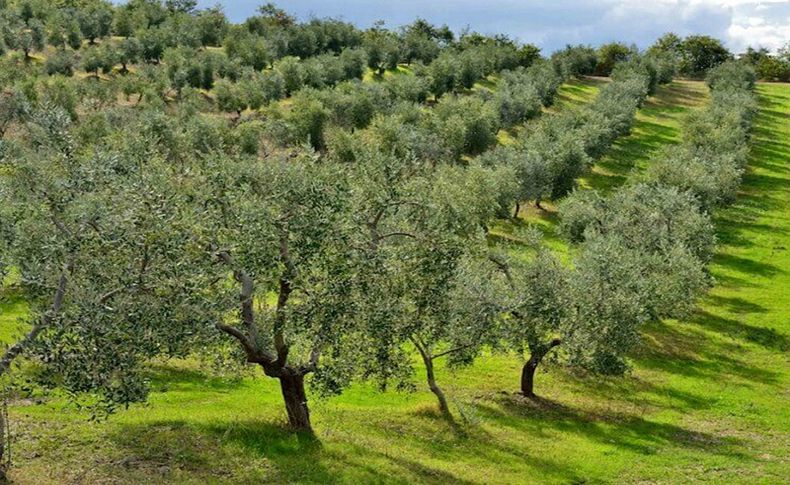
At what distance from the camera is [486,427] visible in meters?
36.5

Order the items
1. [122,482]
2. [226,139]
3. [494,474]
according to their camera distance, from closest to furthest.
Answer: [122,482] < [494,474] < [226,139]

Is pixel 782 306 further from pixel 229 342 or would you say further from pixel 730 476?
pixel 229 342

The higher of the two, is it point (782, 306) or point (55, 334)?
point (55, 334)

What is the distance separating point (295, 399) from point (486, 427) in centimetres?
1157

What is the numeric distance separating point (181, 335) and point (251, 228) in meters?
4.49

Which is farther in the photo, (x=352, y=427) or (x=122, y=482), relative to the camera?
(x=352, y=427)

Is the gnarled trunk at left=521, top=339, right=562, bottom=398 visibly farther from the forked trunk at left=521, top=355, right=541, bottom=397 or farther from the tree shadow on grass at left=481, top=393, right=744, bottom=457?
the tree shadow on grass at left=481, top=393, right=744, bottom=457

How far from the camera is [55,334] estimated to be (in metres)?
19.7

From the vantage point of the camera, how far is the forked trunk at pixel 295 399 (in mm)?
28844

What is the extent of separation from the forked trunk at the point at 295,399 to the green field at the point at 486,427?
2.38 feet

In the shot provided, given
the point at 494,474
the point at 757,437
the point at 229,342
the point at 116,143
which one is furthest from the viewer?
the point at 116,143

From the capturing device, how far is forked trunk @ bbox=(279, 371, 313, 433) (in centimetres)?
2884

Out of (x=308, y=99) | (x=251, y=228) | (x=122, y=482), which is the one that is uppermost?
(x=308, y=99)

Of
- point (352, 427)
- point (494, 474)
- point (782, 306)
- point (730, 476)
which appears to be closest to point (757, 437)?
point (730, 476)
